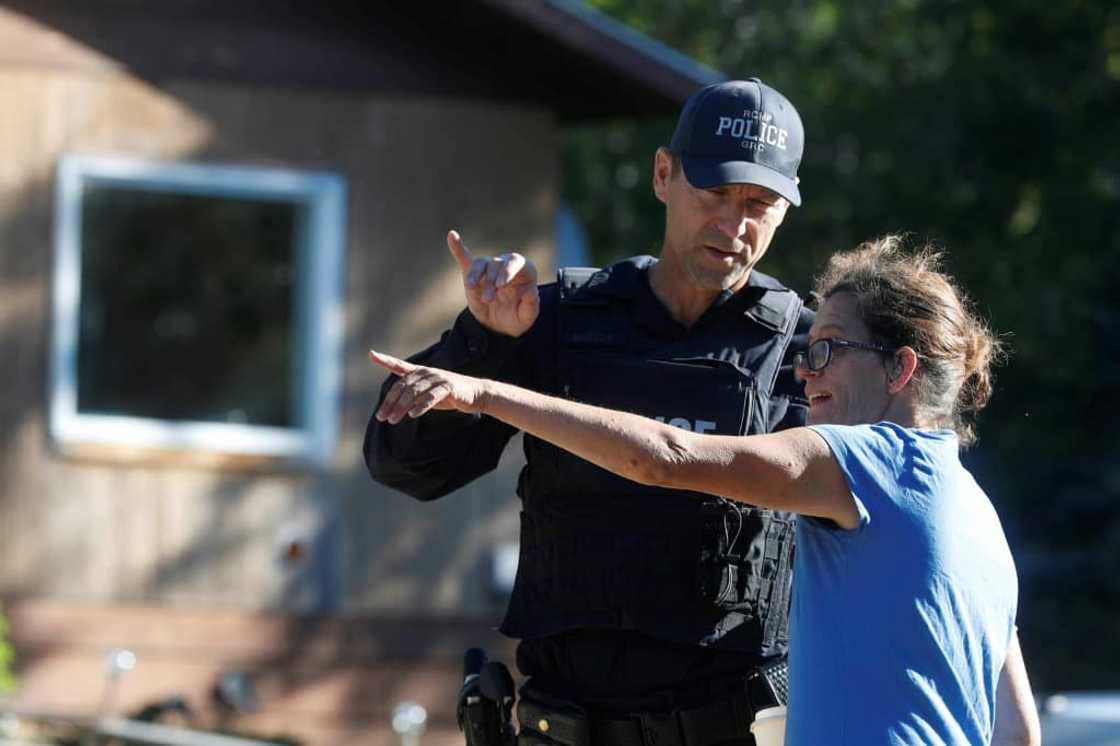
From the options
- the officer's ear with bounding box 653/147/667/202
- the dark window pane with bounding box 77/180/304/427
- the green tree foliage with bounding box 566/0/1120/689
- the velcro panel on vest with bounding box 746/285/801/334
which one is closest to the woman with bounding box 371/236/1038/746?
the velcro panel on vest with bounding box 746/285/801/334

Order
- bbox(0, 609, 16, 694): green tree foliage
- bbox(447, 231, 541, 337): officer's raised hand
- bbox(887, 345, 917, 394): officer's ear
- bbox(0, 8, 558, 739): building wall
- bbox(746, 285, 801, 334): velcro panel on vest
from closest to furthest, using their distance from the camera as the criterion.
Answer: bbox(887, 345, 917, 394): officer's ear → bbox(447, 231, 541, 337): officer's raised hand → bbox(746, 285, 801, 334): velcro panel on vest → bbox(0, 609, 16, 694): green tree foliage → bbox(0, 8, 558, 739): building wall

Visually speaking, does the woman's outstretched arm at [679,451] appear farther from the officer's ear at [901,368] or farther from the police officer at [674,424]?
the police officer at [674,424]

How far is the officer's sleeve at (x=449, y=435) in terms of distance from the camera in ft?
11.3

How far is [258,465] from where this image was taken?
8.72 m

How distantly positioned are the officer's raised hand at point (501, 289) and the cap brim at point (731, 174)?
0.43 m

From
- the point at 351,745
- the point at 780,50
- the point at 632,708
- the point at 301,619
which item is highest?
the point at 780,50

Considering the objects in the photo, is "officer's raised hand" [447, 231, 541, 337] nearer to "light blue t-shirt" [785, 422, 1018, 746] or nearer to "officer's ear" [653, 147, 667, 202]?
"officer's ear" [653, 147, 667, 202]

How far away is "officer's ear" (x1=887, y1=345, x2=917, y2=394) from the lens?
2.83m

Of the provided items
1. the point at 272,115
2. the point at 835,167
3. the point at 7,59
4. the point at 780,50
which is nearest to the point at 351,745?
the point at 272,115

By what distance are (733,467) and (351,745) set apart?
22.0 feet

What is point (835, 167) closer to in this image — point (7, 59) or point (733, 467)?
point (7, 59)

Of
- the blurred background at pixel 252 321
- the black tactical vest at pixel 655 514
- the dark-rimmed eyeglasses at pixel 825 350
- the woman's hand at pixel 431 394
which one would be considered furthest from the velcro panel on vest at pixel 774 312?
the blurred background at pixel 252 321

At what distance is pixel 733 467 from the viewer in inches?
103

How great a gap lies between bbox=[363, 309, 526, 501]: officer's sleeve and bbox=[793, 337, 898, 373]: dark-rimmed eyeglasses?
2.41 feet
